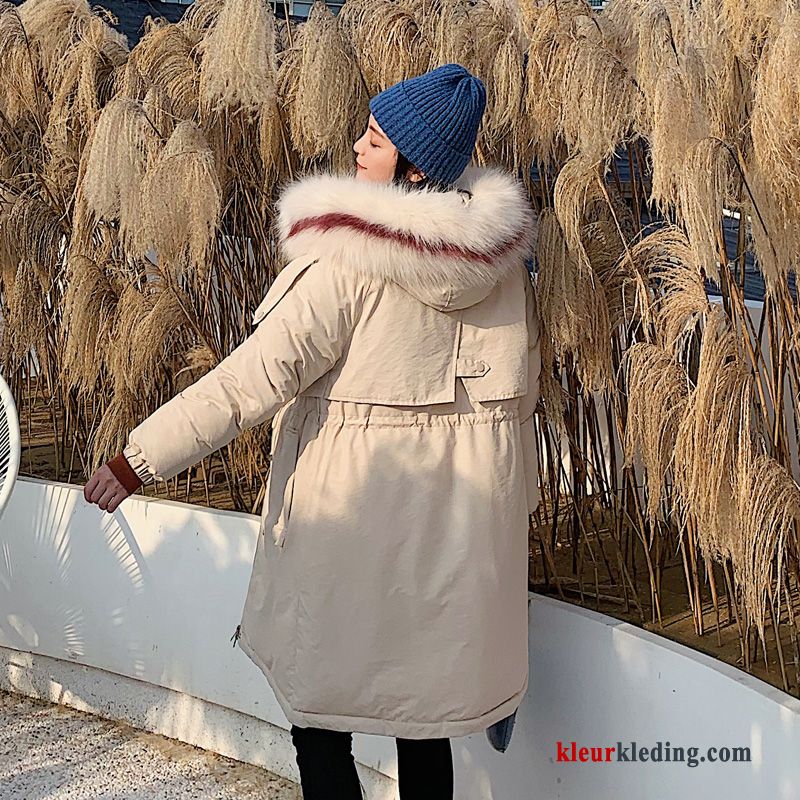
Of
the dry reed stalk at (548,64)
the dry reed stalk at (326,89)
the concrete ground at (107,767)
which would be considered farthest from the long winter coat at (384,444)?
the concrete ground at (107,767)

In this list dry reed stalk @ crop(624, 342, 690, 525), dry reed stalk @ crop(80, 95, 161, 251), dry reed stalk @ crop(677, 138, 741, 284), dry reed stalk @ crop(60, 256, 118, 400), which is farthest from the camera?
dry reed stalk @ crop(60, 256, 118, 400)

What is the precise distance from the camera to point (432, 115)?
171 cm

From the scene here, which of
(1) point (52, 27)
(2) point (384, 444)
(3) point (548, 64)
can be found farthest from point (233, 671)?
(1) point (52, 27)

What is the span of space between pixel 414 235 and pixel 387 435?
0.28m

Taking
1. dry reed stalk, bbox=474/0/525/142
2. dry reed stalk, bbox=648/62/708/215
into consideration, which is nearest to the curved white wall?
dry reed stalk, bbox=648/62/708/215

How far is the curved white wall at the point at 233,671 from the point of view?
1.82m

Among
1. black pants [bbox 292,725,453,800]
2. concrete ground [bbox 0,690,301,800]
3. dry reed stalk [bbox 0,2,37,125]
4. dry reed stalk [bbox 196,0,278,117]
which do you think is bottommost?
concrete ground [bbox 0,690,301,800]

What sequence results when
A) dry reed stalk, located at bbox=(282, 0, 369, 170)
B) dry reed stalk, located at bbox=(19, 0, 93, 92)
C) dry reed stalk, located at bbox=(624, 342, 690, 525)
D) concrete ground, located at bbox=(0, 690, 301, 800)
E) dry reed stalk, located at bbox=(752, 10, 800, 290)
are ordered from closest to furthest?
1. dry reed stalk, located at bbox=(752, 10, 800, 290)
2. dry reed stalk, located at bbox=(624, 342, 690, 525)
3. dry reed stalk, located at bbox=(282, 0, 369, 170)
4. concrete ground, located at bbox=(0, 690, 301, 800)
5. dry reed stalk, located at bbox=(19, 0, 93, 92)

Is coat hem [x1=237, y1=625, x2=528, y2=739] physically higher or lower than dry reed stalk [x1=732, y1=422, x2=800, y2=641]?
lower

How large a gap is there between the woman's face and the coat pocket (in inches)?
14.8

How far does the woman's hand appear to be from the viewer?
66.5 inches

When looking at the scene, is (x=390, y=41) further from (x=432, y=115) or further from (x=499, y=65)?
(x=432, y=115)

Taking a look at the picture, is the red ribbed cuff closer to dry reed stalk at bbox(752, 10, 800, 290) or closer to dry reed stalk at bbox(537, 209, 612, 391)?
dry reed stalk at bbox(537, 209, 612, 391)

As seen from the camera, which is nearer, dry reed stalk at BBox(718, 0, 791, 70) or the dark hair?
dry reed stalk at BBox(718, 0, 791, 70)
